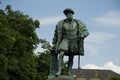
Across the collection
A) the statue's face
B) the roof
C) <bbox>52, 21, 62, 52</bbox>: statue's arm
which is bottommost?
the roof

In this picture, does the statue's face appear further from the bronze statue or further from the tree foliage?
the tree foliage

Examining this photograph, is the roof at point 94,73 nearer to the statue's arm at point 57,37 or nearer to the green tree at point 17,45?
the green tree at point 17,45

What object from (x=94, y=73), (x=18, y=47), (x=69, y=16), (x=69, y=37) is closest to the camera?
(x=69, y=37)

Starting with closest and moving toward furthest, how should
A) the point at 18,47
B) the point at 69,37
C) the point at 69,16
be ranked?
1. the point at 69,37
2. the point at 69,16
3. the point at 18,47

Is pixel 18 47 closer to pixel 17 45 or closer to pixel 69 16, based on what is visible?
pixel 17 45

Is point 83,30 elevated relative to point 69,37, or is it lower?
elevated

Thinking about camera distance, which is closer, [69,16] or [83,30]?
[83,30]

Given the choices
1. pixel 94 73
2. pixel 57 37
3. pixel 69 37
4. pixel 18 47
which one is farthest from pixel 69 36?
pixel 94 73

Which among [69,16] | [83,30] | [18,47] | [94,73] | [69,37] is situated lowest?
A: [94,73]

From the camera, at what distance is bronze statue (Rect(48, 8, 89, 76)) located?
1321 centimetres

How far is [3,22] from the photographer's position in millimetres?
35344

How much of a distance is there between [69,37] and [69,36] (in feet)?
0.11

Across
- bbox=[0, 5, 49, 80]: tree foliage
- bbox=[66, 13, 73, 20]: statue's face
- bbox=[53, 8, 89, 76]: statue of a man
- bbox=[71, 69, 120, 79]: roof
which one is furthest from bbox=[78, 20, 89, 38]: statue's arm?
bbox=[71, 69, 120, 79]: roof

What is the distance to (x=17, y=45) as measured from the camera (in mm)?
37281
